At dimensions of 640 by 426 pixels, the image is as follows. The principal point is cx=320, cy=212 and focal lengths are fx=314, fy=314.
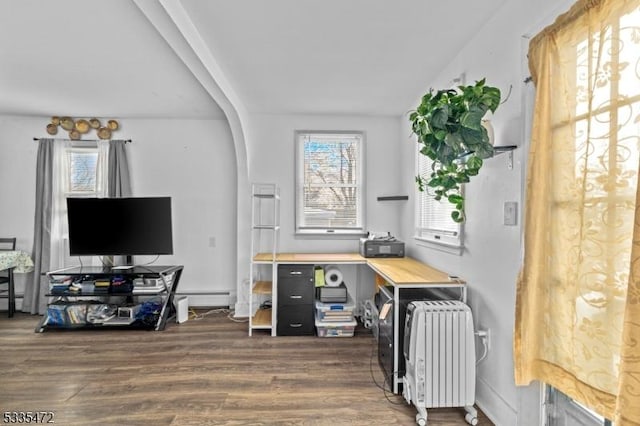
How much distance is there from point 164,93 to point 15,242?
9.51ft

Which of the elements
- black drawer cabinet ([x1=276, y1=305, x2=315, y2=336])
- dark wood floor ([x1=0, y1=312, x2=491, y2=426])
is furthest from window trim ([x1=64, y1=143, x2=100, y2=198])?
black drawer cabinet ([x1=276, y1=305, x2=315, y2=336])

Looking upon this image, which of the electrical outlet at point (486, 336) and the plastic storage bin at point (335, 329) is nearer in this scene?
the electrical outlet at point (486, 336)

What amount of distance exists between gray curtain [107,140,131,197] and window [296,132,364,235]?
2.27 meters

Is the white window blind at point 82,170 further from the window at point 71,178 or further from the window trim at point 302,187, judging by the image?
the window trim at point 302,187

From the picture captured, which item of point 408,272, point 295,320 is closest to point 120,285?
point 295,320

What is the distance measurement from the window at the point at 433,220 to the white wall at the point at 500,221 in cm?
27

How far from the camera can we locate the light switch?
5.87 ft

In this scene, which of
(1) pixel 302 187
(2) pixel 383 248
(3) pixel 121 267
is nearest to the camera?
(2) pixel 383 248

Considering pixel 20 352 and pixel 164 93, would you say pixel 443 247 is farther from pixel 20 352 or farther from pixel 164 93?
pixel 20 352

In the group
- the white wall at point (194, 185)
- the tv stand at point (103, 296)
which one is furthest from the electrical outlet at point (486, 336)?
the tv stand at point (103, 296)

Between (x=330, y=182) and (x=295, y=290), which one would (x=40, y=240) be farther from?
(x=330, y=182)

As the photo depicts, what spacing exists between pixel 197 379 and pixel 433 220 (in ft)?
8.09

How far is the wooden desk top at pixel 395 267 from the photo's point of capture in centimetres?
229

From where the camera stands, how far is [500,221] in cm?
194
